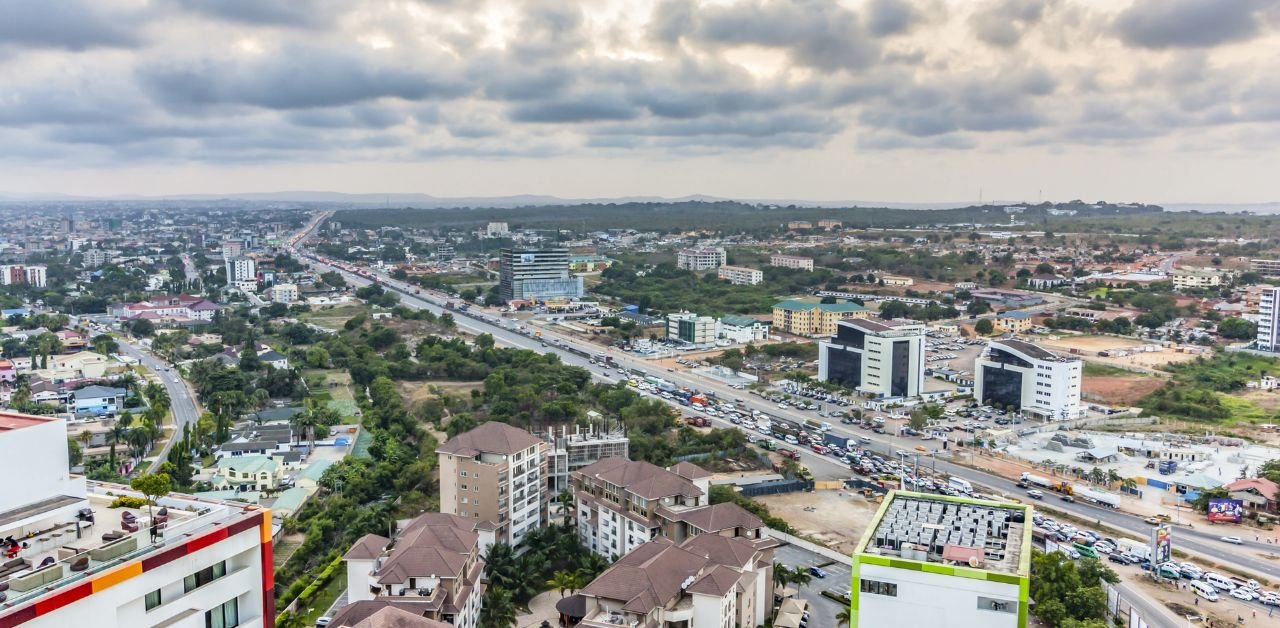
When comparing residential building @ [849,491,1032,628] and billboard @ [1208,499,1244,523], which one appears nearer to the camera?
residential building @ [849,491,1032,628]

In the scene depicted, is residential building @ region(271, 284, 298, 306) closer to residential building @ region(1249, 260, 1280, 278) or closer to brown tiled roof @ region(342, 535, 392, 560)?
brown tiled roof @ region(342, 535, 392, 560)

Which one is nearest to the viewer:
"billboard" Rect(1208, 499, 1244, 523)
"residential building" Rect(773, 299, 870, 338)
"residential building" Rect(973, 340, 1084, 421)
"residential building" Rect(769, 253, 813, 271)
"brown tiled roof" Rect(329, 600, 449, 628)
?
"brown tiled roof" Rect(329, 600, 449, 628)

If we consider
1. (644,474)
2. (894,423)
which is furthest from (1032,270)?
(644,474)

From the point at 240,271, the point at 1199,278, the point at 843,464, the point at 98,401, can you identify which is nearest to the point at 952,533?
the point at 843,464

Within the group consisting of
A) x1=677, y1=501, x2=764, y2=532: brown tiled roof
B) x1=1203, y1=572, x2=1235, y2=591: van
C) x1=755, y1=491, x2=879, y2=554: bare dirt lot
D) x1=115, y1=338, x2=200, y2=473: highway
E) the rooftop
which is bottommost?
x1=755, y1=491, x2=879, y2=554: bare dirt lot

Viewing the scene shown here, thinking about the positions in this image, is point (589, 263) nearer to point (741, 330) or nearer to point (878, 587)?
point (741, 330)

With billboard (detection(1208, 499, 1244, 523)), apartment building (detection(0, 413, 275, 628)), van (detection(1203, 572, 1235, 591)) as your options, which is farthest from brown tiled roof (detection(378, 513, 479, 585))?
billboard (detection(1208, 499, 1244, 523))

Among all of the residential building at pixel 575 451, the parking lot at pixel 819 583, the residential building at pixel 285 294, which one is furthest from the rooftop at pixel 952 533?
the residential building at pixel 285 294
